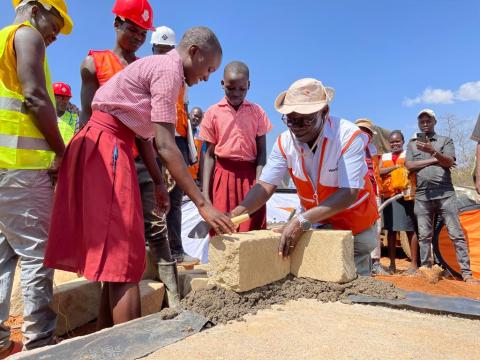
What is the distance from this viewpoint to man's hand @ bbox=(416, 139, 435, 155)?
5.06m

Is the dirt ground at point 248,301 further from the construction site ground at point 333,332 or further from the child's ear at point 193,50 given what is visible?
the child's ear at point 193,50

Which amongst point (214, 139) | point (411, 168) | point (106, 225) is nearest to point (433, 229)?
point (411, 168)

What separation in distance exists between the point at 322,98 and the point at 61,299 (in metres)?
2.14

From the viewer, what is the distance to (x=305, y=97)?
2516 mm

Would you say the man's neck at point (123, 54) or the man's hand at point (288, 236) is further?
the man's neck at point (123, 54)

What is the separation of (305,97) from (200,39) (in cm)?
72

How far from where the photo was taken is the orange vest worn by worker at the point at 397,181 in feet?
18.8

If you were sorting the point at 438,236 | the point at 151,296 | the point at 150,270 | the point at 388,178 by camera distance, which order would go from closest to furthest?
the point at 151,296 → the point at 150,270 → the point at 438,236 → the point at 388,178

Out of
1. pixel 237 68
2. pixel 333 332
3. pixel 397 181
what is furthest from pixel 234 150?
pixel 397 181

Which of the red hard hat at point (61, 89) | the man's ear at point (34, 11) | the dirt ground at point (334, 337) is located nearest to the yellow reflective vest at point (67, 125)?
the red hard hat at point (61, 89)

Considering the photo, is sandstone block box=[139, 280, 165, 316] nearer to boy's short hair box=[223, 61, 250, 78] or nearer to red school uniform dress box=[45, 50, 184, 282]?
red school uniform dress box=[45, 50, 184, 282]

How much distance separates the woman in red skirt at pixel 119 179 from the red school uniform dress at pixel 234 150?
1.53 meters

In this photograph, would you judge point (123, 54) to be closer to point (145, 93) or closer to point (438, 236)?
point (145, 93)

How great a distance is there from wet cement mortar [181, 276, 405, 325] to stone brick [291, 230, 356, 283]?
4 cm
